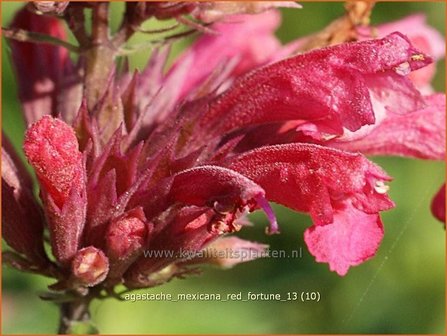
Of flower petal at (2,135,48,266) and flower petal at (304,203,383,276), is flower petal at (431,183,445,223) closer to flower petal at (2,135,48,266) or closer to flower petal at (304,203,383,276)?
flower petal at (304,203,383,276)

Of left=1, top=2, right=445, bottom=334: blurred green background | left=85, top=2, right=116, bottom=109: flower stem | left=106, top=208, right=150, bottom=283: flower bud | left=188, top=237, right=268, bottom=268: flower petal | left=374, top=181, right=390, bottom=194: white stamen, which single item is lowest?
left=1, top=2, right=445, bottom=334: blurred green background

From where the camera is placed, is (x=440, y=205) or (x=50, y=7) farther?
(x=440, y=205)

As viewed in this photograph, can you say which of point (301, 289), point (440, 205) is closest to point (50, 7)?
point (440, 205)

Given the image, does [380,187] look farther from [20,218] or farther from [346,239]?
[20,218]

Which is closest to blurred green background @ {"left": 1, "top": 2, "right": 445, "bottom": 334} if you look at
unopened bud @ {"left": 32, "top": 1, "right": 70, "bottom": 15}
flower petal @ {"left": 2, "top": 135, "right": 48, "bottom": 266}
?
flower petal @ {"left": 2, "top": 135, "right": 48, "bottom": 266}

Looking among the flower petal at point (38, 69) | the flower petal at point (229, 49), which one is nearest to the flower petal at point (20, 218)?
the flower petal at point (38, 69)

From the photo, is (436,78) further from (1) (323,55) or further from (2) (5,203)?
(2) (5,203)

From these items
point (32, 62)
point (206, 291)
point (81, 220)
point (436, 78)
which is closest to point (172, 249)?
point (81, 220)

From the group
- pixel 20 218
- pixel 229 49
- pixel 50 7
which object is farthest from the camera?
pixel 229 49
